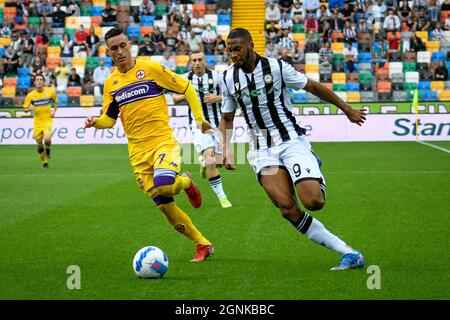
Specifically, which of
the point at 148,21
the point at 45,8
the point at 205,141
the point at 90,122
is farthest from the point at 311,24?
the point at 90,122

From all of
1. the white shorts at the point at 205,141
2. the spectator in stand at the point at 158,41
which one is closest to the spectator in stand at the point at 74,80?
the spectator in stand at the point at 158,41

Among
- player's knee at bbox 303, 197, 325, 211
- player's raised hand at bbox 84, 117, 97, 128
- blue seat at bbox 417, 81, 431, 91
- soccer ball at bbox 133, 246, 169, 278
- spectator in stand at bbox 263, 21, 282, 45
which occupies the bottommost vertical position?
blue seat at bbox 417, 81, 431, 91

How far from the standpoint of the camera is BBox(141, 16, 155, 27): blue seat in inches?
1462

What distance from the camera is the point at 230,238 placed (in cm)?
1071

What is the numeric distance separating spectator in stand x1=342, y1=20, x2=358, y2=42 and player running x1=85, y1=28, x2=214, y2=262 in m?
26.2

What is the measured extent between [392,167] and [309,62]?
47.0 feet

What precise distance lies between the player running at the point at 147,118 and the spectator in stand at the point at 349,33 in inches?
1031

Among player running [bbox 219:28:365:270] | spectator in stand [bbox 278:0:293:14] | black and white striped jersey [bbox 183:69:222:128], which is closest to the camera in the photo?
player running [bbox 219:28:365:270]

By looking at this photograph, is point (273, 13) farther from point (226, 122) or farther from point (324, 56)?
point (226, 122)

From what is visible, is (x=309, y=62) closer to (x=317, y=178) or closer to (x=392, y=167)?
(x=392, y=167)

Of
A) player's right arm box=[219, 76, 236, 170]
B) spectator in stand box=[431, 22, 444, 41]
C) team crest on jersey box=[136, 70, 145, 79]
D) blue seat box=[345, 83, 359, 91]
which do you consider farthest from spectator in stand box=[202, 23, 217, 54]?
player's right arm box=[219, 76, 236, 170]

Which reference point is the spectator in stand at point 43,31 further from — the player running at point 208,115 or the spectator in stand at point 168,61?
the player running at point 208,115

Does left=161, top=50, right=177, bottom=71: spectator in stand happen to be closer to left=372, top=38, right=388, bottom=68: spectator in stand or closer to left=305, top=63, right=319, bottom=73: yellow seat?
left=305, top=63, right=319, bottom=73: yellow seat

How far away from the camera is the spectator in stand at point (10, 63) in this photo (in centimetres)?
3541
